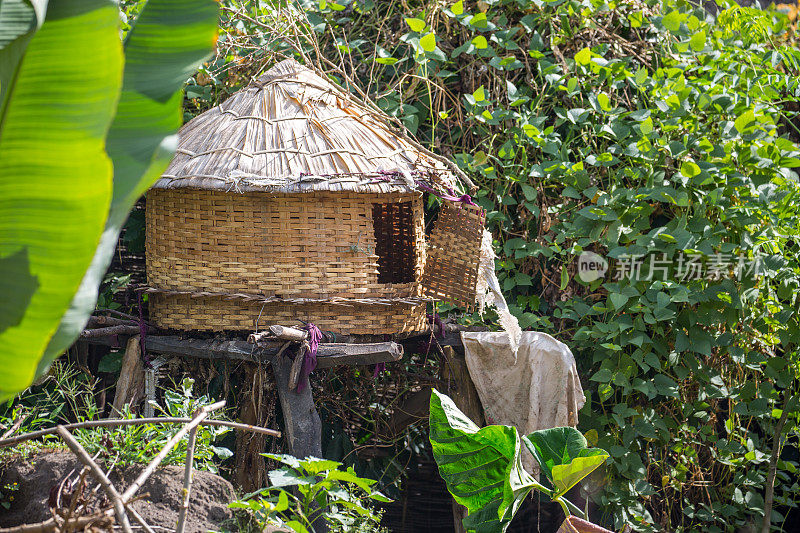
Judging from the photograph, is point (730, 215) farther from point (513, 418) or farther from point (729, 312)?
point (513, 418)

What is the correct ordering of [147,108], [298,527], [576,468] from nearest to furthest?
1. [147,108]
2. [298,527]
3. [576,468]

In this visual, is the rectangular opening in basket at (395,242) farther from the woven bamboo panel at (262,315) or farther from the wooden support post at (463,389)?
the wooden support post at (463,389)

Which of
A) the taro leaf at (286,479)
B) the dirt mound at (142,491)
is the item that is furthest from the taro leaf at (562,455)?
the dirt mound at (142,491)

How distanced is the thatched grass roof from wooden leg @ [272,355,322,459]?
76 cm

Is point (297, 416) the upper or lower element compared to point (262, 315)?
lower

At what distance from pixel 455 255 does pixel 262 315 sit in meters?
0.97

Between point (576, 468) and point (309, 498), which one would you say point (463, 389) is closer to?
point (576, 468)

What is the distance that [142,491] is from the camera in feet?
5.75

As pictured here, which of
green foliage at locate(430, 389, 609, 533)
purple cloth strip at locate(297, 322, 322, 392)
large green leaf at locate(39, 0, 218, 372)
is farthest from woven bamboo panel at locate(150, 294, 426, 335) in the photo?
large green leaf at locate(39, 0, 218, 372)

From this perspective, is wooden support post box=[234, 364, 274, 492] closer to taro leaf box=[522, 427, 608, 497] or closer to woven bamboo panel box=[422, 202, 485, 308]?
woven bamboo panel box=[422, 202, 485, 308]

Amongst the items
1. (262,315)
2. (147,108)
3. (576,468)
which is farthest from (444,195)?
(147,108)

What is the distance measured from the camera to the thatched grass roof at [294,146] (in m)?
2.89

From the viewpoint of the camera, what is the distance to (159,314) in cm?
323

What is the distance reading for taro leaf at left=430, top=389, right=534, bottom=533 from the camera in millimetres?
2172
